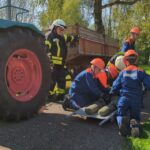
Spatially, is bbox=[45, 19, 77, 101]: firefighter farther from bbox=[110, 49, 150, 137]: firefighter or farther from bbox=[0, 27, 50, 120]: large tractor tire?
bbox=[110, 49, 150, 137]: firefighter

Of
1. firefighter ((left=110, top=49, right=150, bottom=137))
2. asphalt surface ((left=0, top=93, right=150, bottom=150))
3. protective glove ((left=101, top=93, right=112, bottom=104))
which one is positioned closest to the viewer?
asphalt surface ((left=0, top=93, right=150, bottom=150))

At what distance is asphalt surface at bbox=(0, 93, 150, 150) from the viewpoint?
5359 millimetres

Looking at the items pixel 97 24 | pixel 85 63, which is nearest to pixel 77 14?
pixel 97 24

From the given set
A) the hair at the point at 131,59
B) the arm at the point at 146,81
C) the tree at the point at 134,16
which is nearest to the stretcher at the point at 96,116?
the arm at the point at 146,81

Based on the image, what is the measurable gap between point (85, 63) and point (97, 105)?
18.5ft

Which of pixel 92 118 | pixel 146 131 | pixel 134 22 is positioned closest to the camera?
pixel 146 131

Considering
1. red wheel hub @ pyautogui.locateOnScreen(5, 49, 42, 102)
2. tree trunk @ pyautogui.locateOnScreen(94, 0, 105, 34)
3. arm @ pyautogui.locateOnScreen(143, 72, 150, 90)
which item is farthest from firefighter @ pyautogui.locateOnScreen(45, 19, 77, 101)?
tree trunk @ pyautogui.locateOnScreen(94, 0, 105, 34)

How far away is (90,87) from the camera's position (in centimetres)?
760

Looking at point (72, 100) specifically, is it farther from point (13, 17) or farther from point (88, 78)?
point (13, 17)

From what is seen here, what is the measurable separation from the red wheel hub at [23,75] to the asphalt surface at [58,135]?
1.46 feet

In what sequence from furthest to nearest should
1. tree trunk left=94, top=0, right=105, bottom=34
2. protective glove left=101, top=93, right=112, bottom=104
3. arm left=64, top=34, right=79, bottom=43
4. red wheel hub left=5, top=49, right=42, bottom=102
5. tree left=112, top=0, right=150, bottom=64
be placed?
tree left=112, top=0, right=150, bottom=64 < tree trunk left=94, top=0, right=105, bottom=34 < arm left=64, top=34, right=79, bottom=43 < protective glove left=101, top=93, right=112, bottom=104 < red wheel hub left=5, top=49, right=42, bottom=102

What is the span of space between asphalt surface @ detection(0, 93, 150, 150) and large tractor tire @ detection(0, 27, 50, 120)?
26cm

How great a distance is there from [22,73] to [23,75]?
0.04 m

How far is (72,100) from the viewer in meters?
7.72
